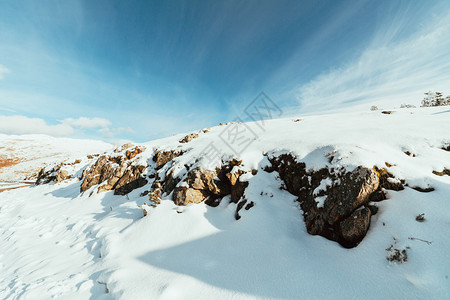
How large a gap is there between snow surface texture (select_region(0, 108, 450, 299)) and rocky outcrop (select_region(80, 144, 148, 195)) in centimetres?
384

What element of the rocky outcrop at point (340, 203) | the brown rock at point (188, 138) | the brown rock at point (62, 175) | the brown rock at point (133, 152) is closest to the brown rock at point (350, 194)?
the rocky outcrop at point (340, 203)

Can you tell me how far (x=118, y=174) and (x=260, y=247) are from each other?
1560 centimetres

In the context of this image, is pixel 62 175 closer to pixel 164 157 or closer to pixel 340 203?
pixel 164 157

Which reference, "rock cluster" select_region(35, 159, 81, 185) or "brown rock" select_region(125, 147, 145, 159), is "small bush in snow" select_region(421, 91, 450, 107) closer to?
"brown rock" select_region(125, 147, 145, 159)

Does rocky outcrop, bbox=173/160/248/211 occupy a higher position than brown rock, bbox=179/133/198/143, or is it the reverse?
brown rock, bbox=179/133/198/143

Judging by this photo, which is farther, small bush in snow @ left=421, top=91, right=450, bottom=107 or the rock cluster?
small bush in snow @ left=421, top=91, right=450, bottom=107

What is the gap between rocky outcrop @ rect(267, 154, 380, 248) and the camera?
5.13m

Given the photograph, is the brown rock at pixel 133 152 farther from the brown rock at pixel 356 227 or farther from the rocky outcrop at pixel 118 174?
the brown rock at pixel 356 227

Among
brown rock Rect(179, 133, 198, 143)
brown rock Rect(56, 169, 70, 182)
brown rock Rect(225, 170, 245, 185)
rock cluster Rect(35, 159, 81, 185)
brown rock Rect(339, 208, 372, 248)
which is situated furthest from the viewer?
rock cluster Rect(35, 159, 81, 185)

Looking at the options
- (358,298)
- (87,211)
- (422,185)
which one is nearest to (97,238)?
(87,211)

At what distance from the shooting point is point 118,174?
1562cm

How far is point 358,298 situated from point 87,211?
53.1 feet

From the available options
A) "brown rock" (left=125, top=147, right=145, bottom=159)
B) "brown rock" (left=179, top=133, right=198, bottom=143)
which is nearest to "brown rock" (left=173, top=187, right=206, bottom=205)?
"brown rock" (left=179, top=133, right=198, bottom=143)

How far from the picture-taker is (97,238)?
8117mm
